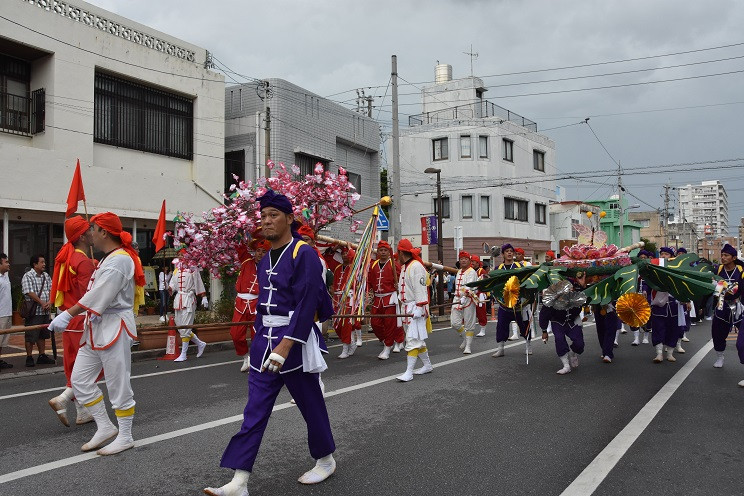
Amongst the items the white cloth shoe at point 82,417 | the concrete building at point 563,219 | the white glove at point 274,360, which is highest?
the concrete building at point 563,219

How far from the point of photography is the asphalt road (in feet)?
13.9

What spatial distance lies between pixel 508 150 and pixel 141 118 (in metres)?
23.7

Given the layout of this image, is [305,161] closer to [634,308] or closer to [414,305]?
[414,305]

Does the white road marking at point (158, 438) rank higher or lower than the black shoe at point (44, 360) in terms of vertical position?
higher

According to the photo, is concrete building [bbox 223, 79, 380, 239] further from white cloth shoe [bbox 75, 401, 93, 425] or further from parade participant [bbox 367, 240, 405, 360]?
white cloth shoe [bbox 75, 401, 93, 425]

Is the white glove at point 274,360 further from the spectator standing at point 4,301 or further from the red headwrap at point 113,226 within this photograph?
the spectator standing at point 4,301

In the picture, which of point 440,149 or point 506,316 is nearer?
point 506,316

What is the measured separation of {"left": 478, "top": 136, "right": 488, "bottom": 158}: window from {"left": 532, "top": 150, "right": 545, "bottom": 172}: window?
4965 mm

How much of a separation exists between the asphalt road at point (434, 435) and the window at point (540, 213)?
1217 inches

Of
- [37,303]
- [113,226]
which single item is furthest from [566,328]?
[37,303]

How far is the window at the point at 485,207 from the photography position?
35.5 meters

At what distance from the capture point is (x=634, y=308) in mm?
7453

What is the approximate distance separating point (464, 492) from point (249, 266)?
571cm

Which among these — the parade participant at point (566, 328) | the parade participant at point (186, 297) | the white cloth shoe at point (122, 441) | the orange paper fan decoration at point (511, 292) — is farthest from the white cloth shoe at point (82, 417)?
the parade participant at point (566, 328)
